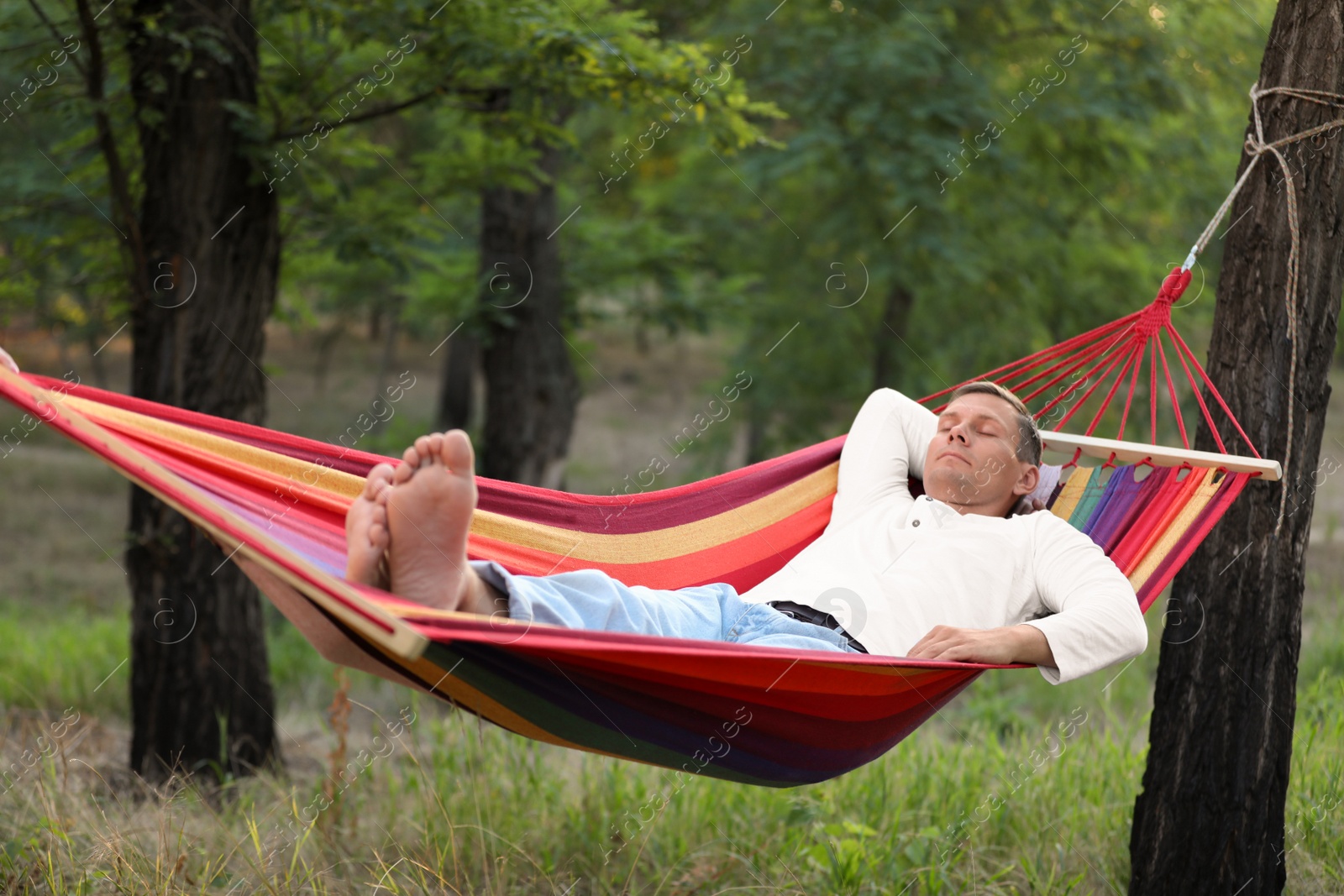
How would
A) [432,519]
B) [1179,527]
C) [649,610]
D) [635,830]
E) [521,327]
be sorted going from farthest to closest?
1. [521,327]
2. [635,830]
3. [1179,527]
4. [649,610]
5. [432,519]

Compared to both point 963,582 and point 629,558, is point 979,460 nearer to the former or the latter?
point 963,582

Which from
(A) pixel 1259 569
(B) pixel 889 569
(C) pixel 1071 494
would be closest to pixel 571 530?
(B) pixel 889 569

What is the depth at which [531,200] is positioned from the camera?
511cm

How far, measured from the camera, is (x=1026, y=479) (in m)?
2.08

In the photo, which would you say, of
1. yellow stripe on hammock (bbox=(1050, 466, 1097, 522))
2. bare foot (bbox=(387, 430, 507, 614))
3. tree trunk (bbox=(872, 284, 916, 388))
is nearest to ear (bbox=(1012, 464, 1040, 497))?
yellow stripe on hammock (bbox=(1050, 466, 1097, 522))

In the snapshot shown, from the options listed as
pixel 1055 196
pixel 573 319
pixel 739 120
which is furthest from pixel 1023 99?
pixel 739 120

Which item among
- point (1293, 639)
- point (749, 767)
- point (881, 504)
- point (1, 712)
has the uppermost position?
point (881, 504)

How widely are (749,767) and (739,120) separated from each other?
1752 millimetres

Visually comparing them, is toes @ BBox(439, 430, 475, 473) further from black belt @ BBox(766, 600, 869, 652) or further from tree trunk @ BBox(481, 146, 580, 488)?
tree trunk @ BBox(481, 146, 580, 488)

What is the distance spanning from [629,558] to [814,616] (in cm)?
40

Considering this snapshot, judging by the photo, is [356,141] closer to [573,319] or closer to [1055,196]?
[573,319]

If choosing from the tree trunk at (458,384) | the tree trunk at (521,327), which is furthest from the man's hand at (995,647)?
the tree trunk at (458,384)

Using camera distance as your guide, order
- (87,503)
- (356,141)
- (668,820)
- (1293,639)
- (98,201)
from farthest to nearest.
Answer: (87,503)
(356,141)
(98,201)
(668,820)
(1293,639)

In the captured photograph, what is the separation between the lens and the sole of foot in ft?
4.64
